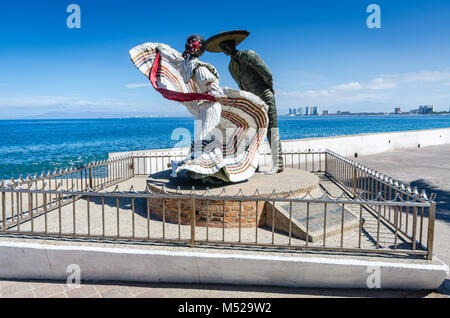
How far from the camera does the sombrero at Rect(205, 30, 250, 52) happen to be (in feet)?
23.5

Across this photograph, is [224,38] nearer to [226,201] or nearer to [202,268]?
[226,201]

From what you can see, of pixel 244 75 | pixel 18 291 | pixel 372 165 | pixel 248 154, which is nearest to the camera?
pixel 18 291

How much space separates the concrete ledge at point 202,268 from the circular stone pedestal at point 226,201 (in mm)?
643

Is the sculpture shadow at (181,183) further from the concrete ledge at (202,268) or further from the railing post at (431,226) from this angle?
the railing post at (431,226)

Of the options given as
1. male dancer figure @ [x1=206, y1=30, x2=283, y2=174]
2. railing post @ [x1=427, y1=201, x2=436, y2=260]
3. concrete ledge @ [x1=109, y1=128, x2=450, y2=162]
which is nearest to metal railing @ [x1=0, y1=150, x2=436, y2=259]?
railing post @ [x1=427, y1=201, x2=436, y2=260]

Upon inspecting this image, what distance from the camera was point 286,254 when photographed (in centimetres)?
461

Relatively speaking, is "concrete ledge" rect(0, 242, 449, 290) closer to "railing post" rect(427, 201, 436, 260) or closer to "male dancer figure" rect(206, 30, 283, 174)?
"railing post" rect(427, 201, 436, 260)

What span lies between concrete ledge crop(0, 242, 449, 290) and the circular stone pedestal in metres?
0.64

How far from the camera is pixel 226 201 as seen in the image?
592 cm

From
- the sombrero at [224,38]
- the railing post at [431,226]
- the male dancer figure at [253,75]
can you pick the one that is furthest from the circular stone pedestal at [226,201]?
the sombrero at [224,38]

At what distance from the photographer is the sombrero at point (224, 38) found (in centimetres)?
716
